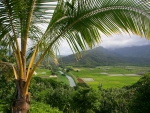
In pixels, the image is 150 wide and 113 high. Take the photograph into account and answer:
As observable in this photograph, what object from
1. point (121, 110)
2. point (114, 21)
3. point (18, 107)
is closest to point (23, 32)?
point (18, 107)

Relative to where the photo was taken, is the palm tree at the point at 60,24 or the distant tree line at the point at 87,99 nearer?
the palm tree at the point at 60,24

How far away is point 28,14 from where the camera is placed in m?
2.22

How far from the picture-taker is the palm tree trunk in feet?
7.73

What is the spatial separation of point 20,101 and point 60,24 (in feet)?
4.39

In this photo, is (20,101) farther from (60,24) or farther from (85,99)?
(85,99)

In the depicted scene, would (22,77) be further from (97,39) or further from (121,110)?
(121,110)

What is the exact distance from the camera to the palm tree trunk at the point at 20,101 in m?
2.36

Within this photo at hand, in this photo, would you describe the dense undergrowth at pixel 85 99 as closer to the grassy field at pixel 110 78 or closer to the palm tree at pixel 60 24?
the palm tree at pixel 60 24

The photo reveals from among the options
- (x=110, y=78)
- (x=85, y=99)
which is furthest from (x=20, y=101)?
(x=110, y=78)

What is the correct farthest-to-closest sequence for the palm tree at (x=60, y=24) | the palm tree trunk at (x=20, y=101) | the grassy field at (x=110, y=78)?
the grassy field at (x=110, y=78), the palm tree trunk at (x=20, y=101), the palm tree at (x=60, y=24)

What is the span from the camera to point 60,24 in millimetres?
2814

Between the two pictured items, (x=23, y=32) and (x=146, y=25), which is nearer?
(x=146, y=25)

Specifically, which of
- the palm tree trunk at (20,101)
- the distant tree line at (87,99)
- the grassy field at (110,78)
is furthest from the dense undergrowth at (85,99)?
the grassy field at (110,78)

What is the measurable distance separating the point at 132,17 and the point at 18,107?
76.6 inches
